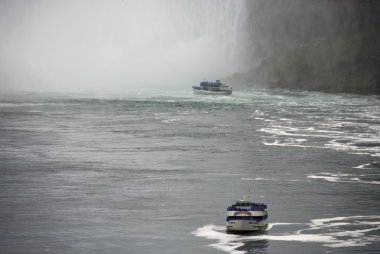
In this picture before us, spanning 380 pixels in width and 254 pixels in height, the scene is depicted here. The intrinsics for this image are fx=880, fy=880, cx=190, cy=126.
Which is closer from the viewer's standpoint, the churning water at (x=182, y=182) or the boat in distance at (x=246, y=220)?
the churning water at (x=182, y=182)

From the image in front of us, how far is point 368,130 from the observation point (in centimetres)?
12119

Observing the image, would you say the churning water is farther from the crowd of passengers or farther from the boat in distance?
the crowd of passengers

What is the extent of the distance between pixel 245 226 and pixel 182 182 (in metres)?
17.8

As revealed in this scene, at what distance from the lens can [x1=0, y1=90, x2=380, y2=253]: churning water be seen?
5322 cm

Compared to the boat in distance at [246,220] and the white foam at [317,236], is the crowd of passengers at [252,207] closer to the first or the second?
the boat in distance at [246,220]

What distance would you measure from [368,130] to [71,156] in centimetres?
4816

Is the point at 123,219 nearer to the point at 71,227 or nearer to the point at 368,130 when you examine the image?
the point at 71,227

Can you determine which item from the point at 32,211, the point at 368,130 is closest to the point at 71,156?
the point at 32,211

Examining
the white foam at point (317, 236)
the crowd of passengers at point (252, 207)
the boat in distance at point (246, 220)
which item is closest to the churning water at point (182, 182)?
the white foam at point (317, 236)

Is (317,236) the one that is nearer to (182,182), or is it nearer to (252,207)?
(252,207)

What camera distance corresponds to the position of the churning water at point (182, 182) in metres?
53.2

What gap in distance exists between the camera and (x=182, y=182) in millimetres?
73000

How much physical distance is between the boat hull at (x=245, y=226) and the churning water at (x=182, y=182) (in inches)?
27.7

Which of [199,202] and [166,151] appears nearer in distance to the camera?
[199,202]
